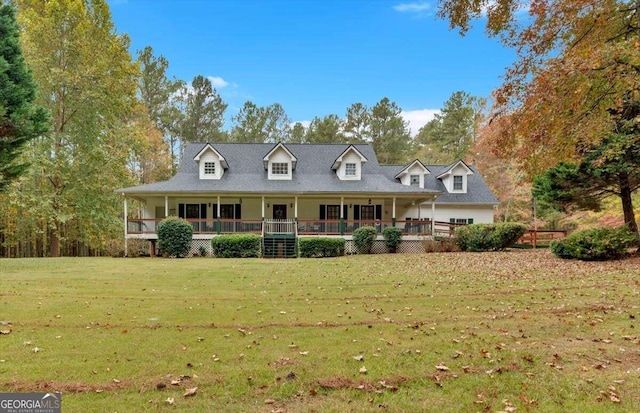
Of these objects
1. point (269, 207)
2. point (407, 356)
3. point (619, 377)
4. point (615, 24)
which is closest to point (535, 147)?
point (615, 24)

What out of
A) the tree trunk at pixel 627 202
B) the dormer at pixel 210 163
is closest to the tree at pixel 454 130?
the tree trunk at pixel 627 202

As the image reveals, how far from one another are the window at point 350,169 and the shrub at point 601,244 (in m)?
12.7

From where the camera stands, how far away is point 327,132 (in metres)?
40.6

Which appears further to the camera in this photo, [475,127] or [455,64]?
[475,127]

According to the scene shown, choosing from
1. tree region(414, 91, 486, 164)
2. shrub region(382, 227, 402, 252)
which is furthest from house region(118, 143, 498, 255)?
tree region(414, 91, 486, 164)

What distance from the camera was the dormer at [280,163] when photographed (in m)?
23.1

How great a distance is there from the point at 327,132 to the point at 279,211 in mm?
19214

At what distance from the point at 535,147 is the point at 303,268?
861 cm

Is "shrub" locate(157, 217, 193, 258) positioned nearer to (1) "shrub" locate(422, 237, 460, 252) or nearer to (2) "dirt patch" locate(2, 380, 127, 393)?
(1) "shrub" locate(422, 237, 460, 252)

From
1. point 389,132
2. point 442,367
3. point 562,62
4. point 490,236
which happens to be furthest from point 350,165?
point 389,132

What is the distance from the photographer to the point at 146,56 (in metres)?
32.8

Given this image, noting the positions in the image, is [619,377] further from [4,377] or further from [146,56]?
[146,56]

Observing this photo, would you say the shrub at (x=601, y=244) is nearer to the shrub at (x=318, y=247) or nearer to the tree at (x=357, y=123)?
the shrub at (x=318, y=247)

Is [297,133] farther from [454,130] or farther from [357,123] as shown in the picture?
[454,130]
